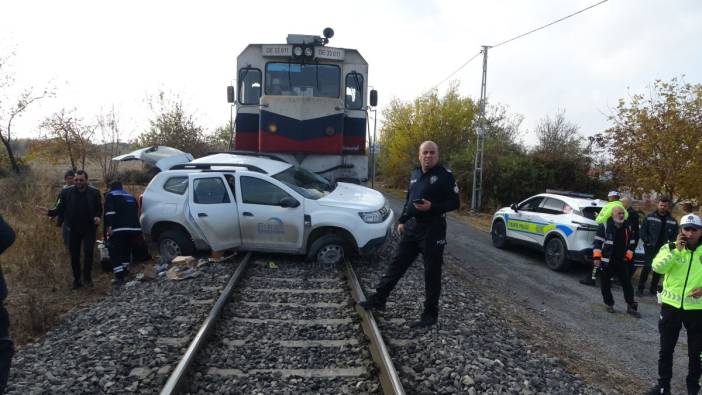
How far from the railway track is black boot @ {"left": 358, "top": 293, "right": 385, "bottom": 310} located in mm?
139

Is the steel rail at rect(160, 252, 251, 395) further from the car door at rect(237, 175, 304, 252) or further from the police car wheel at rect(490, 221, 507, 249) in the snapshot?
the police car wheel at rect(490, 221, 507, 249)

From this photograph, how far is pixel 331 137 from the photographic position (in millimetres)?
9961

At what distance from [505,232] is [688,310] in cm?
735

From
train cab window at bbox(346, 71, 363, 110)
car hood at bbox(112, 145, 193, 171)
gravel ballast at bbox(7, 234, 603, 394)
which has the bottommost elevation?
gravel ballast at bbox(7, 234, 603, 394)

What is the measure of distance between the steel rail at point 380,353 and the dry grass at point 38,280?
11.9ft

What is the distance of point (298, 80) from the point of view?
10203 millimetres

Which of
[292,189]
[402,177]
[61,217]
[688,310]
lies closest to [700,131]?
[688,310]

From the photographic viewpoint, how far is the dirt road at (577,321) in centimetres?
468

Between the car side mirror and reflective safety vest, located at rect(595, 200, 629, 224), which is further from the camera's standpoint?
reflective safety vest, located at rect(595, 200, 629, 224)

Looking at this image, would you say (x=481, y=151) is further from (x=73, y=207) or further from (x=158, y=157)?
(x=73, y=207)

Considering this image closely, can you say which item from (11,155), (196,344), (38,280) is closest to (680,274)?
(196,344)

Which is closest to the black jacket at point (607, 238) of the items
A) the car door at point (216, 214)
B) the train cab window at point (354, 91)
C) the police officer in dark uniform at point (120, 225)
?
the train cab window at point (354, 91)

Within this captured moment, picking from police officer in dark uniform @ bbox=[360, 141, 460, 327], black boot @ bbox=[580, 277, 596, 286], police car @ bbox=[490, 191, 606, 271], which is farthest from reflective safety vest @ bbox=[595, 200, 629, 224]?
police officer in dark uniform @ bbox=[360, 141, 460, 327]

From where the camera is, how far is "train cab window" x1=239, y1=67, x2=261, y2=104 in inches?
402
